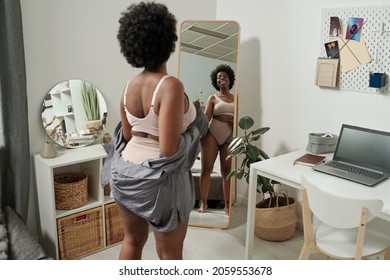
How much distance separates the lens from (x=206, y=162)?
3232mm

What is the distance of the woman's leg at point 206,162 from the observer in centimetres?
320

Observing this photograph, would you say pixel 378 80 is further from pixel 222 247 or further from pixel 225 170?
pixel 222 247

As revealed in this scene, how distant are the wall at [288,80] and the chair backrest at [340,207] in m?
0.89

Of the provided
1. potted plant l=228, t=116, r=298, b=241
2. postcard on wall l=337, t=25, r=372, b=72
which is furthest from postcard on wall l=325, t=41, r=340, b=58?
potted plant l=228, t=116, r=298, b=241

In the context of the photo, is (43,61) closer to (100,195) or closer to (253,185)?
(100,195)

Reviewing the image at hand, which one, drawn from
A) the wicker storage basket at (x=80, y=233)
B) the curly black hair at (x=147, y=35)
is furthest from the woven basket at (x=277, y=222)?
the curly black hair at (x=147, y=35)

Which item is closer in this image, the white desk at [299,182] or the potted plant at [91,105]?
the white desk at [299,182]

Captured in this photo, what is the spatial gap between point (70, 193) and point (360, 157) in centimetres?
175

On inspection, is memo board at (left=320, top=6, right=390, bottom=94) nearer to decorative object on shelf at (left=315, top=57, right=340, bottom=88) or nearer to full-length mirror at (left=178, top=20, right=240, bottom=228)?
decorative object on shelf at (left=315, top=57, right=340, bottom=88)

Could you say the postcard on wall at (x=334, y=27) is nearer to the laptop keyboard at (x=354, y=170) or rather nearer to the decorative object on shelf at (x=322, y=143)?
the decorative object on shelf at (x=322, y=143)

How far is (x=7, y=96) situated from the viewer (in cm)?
251

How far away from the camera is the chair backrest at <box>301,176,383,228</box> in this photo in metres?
1.84

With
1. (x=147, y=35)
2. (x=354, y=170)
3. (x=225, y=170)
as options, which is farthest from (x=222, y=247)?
(x=147, y=35)

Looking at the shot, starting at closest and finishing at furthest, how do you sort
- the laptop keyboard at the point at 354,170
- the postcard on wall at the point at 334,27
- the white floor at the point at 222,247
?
the laptop keyboard at the point at 354,170, the postcard on wall at the point at 334,27, the white floor at the point at 222,247
